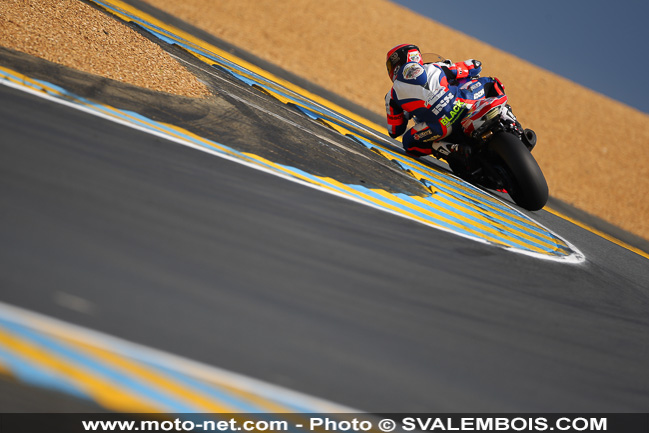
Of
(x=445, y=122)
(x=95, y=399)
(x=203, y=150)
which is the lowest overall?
(x=95, y=399)

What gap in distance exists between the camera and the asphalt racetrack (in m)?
2.27

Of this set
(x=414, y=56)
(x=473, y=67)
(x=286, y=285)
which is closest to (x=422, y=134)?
(x=414, y=56)

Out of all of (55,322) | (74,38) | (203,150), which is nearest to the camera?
(55,322)

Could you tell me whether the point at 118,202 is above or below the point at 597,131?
below

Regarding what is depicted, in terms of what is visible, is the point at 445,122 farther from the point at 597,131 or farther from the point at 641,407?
the point at 597,131

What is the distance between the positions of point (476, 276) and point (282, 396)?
6.72 feet

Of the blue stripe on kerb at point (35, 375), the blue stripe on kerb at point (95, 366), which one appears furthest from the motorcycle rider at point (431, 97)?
the blue stripe on kerb at point (35, 375)

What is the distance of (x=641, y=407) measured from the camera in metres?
2.85

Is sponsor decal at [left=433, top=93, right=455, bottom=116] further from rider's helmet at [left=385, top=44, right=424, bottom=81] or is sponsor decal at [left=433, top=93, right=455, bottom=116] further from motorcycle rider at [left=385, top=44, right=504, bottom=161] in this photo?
rider's helmet at [left=385, top=44, right=424, bottom=81]

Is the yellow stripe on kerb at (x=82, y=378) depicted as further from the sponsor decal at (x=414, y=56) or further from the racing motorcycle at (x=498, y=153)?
the sponsor decal at (x=414, y=56)

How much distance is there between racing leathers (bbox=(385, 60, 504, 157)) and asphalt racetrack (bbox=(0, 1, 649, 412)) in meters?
2.38

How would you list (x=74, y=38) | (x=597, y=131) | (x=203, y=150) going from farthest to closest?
(x=597, y=131) < (x=74, y=38) < (x=203, y=150)

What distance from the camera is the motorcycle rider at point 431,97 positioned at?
6215mm

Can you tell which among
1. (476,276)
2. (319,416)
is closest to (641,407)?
(476,276)
